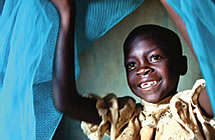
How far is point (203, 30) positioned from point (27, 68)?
314 millimetres

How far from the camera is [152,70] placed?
73cm

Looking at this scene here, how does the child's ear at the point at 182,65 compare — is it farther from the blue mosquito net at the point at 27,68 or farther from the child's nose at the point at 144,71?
the blue mosquito net at the point at 27,68

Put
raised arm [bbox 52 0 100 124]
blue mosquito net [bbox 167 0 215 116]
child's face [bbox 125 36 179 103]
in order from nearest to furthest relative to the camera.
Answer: blue mosquito net [bbox 167 0 215 116], raised arm [bbox 52 0 100 124], child's face [bbox 125 36 179 103]

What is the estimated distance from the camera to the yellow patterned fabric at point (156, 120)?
0.65 m

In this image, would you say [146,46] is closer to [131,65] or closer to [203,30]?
[131,65]

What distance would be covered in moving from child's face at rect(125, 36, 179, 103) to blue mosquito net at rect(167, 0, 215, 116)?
0.24m

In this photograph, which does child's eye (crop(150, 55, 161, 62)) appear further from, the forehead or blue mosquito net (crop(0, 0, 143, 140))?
blue mosquito net (crop(0, 0, 143, 140))

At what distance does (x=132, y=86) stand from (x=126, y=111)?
7cm

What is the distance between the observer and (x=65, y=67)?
2.03 ft

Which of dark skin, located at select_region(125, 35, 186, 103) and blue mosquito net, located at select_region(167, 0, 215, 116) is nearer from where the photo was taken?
blue mosquito net, located at select_region(167, 0, 215, 116)

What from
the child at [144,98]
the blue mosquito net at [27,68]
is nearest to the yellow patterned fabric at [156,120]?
the child at [144,98]

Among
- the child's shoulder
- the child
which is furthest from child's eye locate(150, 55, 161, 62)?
the child's shoulder

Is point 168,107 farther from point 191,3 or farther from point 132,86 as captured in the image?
point 191,3

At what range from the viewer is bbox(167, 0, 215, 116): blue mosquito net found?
483 millimetres
